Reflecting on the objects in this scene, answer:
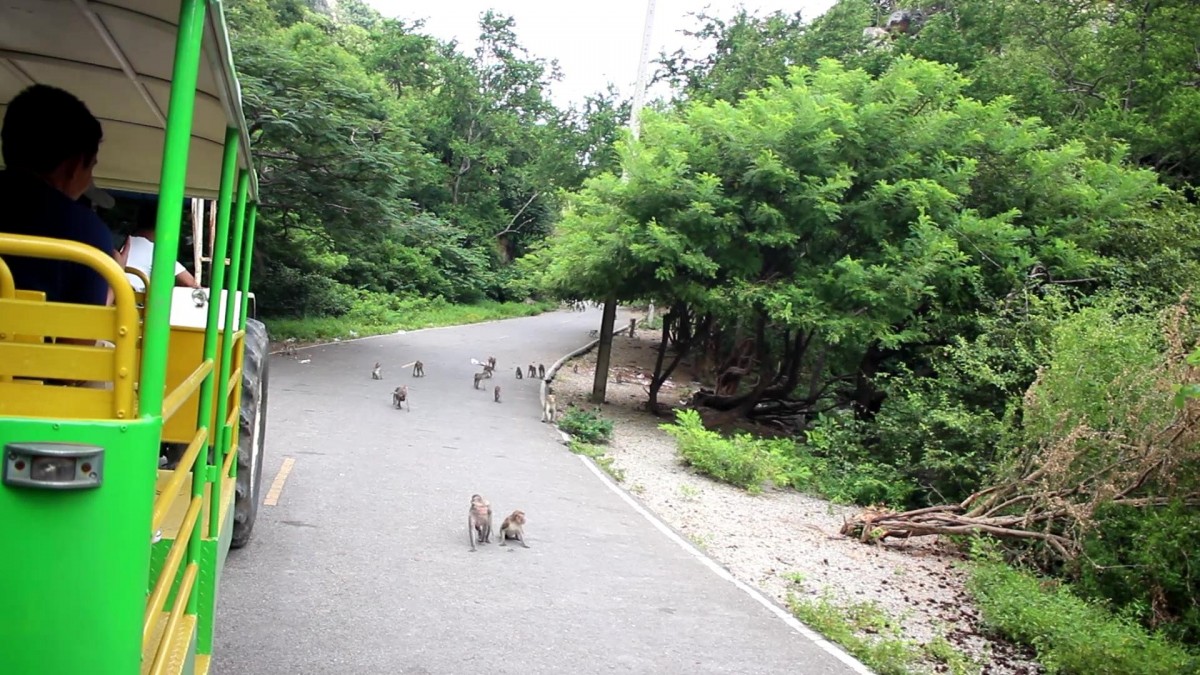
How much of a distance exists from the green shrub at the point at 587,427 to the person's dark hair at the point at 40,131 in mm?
12189

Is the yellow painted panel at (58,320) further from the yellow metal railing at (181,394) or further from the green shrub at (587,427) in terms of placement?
the green shrub at (587,427)

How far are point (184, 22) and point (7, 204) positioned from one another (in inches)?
39.5

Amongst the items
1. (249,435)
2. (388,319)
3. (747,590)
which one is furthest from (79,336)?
(388,319)

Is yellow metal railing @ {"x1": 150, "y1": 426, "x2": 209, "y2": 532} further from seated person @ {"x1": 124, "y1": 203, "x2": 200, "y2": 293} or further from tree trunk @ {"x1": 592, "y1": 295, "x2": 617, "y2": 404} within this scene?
tree trunk @ {"x1": 592, "y1": 295, "x2": 617, "y2": 404}

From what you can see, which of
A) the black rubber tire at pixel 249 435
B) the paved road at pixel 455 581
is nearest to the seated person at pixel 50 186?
the paved road at pixel 455 581

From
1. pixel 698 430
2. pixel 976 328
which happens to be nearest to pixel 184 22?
pixel 698 430

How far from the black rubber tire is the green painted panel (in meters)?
4.60

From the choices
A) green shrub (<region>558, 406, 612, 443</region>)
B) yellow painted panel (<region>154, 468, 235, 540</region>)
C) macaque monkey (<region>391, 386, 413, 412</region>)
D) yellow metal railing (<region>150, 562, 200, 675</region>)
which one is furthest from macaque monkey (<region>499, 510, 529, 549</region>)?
macaque monkey (<region>391, 386, 413, 412</region>)

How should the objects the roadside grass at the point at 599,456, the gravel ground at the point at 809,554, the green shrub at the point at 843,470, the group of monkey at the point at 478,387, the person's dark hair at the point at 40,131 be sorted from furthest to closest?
the group of monkey at the point at 478,387, the green shrub at the point at 843,470, the roadside grass at the point at 599,456, the gravel ground at the point at 809,554, the person's dark hair at the point at 40,131

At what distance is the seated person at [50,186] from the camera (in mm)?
2570

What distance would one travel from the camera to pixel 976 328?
618 inches

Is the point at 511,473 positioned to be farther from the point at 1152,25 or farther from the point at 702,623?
the point at 1152,25

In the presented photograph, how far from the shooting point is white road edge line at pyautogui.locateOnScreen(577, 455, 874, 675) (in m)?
6.19

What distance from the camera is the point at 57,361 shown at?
184 centimetres
